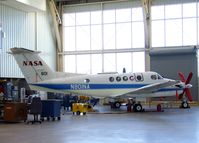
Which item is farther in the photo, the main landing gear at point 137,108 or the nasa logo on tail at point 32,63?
the main landing gear at point 137,108

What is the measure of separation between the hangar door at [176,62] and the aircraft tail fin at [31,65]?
14.3 m

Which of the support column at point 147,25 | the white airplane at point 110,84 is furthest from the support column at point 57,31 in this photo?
the white airplane at point 110,84

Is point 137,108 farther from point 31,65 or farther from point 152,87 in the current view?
point 31,65

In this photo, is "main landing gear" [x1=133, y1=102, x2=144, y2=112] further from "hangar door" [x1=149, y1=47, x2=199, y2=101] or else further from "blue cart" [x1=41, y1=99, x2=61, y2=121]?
"hangar door" [x1=149, y1=47, x2=199, y2=101]

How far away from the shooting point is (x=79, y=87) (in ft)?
81.2

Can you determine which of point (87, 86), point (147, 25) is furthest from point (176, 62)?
point (87, 86)

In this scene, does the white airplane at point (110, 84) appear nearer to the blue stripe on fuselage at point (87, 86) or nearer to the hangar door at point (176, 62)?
the blue stripe on fuselage at point (87, 86)

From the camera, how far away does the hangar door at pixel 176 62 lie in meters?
34.6

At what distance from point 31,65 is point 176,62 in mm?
17119

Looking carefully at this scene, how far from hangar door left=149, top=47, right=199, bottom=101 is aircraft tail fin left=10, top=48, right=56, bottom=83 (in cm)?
1432

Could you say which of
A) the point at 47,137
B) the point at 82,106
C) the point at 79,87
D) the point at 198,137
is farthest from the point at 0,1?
the point at 198,137

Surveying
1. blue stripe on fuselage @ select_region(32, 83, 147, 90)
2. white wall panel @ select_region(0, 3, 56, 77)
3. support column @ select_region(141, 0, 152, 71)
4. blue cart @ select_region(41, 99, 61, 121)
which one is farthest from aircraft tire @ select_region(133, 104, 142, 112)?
white wall panel @ select_region(0, 3, 56, 77)

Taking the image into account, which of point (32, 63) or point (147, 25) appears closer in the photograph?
point (32, 63)

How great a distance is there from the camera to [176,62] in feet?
115
